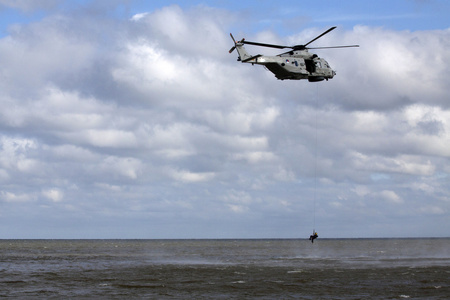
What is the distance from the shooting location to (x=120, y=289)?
38.3m

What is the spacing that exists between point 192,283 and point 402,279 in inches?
638

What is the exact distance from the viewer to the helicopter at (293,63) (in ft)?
163

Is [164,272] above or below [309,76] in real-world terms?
below

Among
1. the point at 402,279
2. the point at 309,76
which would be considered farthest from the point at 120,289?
the point at 309,76

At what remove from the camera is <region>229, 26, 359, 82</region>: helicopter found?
163 feet

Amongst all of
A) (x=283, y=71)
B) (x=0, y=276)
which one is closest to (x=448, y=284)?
(x=283, y=71)

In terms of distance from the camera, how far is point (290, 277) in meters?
45.6

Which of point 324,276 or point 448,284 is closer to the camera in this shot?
point 448,284

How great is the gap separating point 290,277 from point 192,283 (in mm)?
8643

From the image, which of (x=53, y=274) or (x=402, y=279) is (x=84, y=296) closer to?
(x=53, y=274)

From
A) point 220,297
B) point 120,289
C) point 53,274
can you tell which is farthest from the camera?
point 53,274

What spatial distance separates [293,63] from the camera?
2005 inches

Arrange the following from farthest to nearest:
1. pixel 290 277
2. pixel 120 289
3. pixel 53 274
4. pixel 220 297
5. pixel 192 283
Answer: pixel 53 274 → pixel 290 277 → pixel 192 283 → pixel 120 289 → pixel 220 297

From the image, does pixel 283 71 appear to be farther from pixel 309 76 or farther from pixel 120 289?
pixel 120 289
